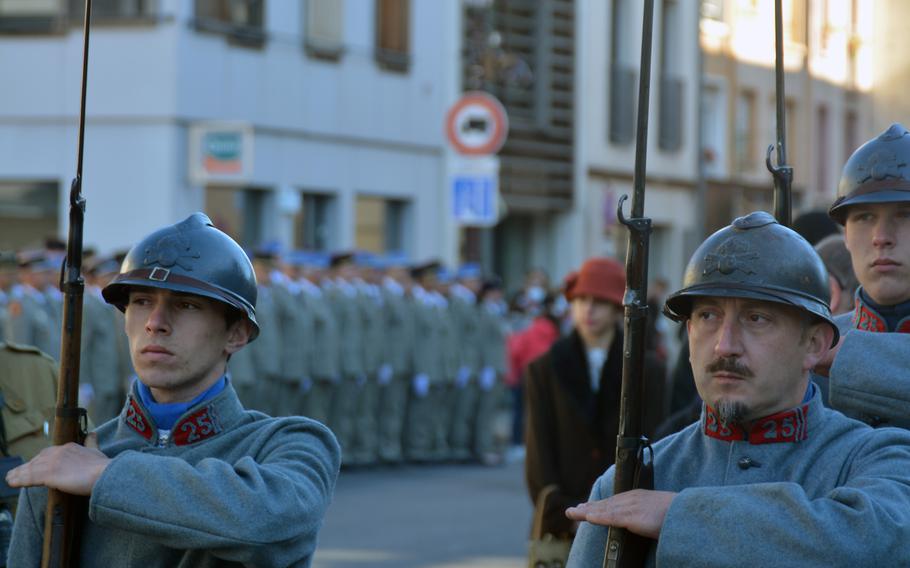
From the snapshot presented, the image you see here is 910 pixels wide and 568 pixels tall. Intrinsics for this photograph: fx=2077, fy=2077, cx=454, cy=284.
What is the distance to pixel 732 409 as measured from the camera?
4.35 meters

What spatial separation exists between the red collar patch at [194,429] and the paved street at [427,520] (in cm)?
761

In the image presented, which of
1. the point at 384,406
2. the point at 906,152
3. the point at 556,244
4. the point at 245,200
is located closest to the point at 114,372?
the point at 384,406

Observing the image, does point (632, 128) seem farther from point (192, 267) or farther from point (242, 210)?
point (192, 267)

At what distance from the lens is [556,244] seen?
113ft

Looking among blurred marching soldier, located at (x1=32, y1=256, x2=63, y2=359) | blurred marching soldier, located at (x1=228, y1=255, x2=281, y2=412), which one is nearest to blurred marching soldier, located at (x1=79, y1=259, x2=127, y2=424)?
blurred marching soldier, located at (x1=32, y1=256, x2=63, y2=359)

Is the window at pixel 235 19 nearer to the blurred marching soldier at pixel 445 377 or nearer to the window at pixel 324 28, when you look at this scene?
the window at pixel 324 28

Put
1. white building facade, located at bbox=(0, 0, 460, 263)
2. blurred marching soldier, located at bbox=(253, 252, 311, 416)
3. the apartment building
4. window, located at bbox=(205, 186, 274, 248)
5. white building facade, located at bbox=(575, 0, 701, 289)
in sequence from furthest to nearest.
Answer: the apartment building < white building facade, located at bbox=(575, 0, 701, 289) < window, located at bbox=(205, 186, 274, 248) < white building facade, located at bbox=(0, 0, 460, 263) < blurred marching soldier, located at bbox=(253, 252, 311, 416)

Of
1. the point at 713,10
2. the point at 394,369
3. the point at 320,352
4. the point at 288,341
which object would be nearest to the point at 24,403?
the point at 288,341

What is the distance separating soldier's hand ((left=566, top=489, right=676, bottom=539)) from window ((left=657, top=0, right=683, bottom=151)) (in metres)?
34.6

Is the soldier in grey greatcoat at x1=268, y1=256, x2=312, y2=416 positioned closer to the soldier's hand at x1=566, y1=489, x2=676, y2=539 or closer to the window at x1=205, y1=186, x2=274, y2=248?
the window at x1=205, y1=186, x2=274, y2=248

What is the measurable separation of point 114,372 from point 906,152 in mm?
12157

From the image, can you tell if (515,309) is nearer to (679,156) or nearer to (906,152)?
(679,156)

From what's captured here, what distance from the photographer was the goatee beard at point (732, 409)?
Result: 435cm

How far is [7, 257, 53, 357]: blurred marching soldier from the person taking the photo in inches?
638
